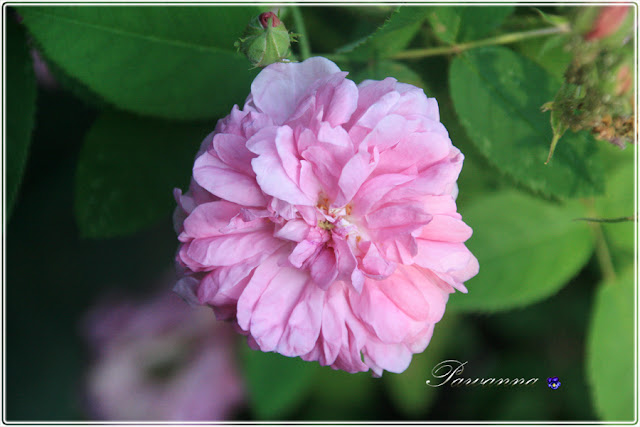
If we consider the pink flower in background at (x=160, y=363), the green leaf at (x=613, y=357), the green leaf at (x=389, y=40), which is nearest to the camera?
the green leaf at (x=389, y=40)

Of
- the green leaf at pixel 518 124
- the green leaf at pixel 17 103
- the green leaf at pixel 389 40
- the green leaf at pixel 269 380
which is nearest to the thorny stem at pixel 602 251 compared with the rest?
the green leaf at pixel 518 124

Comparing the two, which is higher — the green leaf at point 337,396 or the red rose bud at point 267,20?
the red rose bud at point 267,20

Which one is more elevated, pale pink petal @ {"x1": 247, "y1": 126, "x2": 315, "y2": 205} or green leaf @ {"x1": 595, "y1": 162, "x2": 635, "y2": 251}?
pale pink petal @ {"x1": 247, "y1": 126, "x2": 315, "y2": 205}

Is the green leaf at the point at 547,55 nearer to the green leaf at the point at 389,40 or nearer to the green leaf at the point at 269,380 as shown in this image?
the green leaf at the point at 389,40

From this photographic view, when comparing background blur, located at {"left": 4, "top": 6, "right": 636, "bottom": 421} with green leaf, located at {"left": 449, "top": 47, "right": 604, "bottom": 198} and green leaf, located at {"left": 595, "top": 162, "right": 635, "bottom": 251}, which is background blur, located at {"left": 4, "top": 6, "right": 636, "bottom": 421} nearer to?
green leaf, located at {"left": 595, "top": 162, "right": 635, "bottom": 251}

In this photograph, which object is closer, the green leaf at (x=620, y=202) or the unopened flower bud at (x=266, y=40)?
the unopened flower bud at (x=266, y=40)

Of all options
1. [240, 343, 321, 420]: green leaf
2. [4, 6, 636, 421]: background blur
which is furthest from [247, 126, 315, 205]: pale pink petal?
[240, 343, 321, 420]: green leaf

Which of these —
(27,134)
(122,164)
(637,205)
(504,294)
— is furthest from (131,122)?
(637,205)

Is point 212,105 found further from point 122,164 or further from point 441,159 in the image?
point 441,159

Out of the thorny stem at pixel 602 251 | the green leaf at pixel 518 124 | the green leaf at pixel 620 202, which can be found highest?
the green leaf at pixel 518 124
